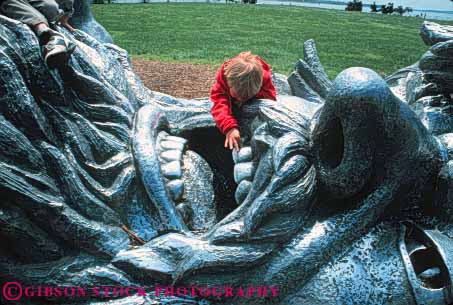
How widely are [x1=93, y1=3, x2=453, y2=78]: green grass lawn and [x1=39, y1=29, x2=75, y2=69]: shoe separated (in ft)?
16.6

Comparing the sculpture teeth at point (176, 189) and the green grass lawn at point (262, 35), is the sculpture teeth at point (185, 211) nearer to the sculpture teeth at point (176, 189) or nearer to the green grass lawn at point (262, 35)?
the sculpture teeth at point (176, 189)

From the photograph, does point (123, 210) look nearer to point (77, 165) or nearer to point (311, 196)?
point (77, 165)

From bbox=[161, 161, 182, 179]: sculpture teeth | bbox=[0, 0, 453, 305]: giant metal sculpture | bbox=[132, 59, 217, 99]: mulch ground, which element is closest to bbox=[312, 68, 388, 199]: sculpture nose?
bbox=[0, 0, 453, 305]: giant metal sculpture

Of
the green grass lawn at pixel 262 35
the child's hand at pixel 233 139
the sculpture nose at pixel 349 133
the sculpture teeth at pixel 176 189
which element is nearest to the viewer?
the sculpture nose at pixel 349 133

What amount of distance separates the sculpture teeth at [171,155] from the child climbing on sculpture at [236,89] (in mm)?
165

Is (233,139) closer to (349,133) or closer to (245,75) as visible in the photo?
(245,75)

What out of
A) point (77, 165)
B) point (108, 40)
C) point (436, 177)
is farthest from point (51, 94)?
point (436, 177)

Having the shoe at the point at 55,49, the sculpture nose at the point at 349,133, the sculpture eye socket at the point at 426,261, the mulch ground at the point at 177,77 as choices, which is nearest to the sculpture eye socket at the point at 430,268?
the sculpture eye socket at the point at 426,261

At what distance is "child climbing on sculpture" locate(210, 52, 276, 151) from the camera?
1667 mm

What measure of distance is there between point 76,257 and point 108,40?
131 centimetres

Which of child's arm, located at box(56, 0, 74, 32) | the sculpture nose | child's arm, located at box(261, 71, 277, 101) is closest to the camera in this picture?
the sculpture nose

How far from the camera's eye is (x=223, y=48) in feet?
26.2

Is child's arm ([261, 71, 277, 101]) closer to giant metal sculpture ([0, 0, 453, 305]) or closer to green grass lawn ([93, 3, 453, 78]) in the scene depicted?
giant metal sculpture ([0, 0, 453, 305])

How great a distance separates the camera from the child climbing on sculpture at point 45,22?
58.8 inches
